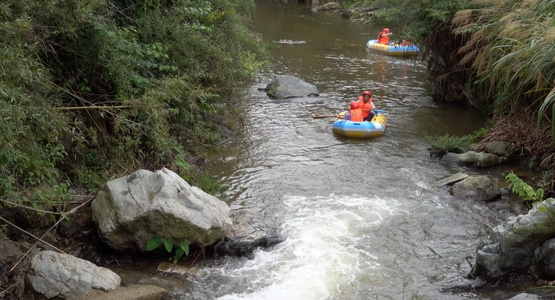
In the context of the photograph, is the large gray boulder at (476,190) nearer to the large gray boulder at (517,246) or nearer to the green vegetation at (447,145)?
the green vegetation at (447,145)

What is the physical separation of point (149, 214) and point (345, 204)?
3084 millimetres

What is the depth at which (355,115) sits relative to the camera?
1096 centimetres

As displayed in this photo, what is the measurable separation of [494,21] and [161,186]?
783cm

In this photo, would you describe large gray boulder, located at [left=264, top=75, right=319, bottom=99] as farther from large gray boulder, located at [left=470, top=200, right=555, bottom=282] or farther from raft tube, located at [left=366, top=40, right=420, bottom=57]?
large gray boulder, located at [left=470, top=200, right=555, bottom=282]

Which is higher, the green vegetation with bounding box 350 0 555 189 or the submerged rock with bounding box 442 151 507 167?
the green vegetation with bounding box 350 0 555 189

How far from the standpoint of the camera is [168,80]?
723 cm

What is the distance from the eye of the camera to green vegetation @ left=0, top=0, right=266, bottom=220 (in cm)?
480

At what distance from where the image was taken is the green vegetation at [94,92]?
480 centimetres

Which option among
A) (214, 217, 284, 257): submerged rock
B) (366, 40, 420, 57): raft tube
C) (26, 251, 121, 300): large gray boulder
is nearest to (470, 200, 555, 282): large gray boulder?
(214, 217, 284, 257): submerged rock

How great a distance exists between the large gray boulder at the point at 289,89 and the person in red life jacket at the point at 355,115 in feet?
8.31

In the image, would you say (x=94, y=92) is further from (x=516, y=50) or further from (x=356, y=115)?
(x=516, y=50)

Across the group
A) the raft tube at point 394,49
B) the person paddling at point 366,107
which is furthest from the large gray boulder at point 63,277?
the raft tube at point 394,49

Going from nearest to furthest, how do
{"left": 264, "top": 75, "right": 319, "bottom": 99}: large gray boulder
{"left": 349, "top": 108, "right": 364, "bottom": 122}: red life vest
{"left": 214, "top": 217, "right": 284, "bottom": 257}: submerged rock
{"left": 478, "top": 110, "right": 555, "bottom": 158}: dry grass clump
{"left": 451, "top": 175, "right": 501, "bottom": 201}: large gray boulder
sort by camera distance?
{"left": 214, "top": 217, "right": 284, "bottom": 257}: submerged rock → {"left": 451, "top": 175, "right": 501, "bottom": 201}: large gray boulder → {"left": 478, "top": 110, "right": 555, "bottom": 158}: dry grass clump → {"left": 349, "top": 108, "right": 364, "bottom": 122}: red life vest → {"left": 264, "top": 75, "right": 319, "bottom": 99}: large gray boulder

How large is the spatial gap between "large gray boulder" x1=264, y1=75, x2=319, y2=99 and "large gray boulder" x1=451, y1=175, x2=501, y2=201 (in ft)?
20.7
